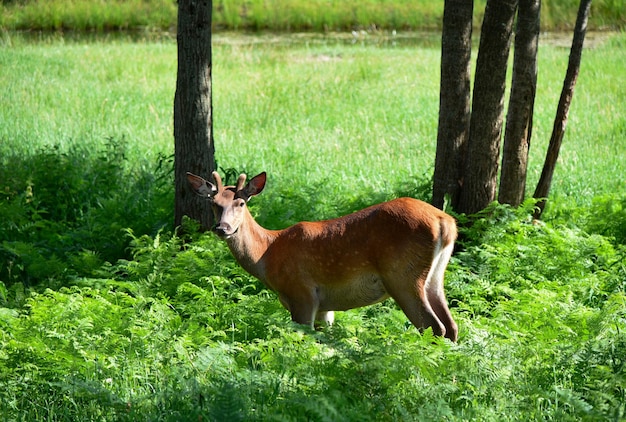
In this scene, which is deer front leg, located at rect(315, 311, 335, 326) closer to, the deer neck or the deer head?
the deer neck

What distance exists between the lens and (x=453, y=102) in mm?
8711

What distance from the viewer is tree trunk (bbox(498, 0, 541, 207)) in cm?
849

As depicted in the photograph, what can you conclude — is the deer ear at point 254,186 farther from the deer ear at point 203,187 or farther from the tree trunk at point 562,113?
the tree trunk at point 562,113

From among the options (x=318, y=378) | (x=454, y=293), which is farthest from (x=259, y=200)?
(x=318, y=378)

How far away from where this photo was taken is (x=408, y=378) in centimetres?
516

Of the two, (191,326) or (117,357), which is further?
(191,326)

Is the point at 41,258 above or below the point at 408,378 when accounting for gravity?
below

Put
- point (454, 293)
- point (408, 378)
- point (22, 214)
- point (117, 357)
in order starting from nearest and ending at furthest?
point (408, 378)
point (117, 357)
point (454, 293)
point (22, 214)

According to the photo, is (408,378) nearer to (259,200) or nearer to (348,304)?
(348,304)

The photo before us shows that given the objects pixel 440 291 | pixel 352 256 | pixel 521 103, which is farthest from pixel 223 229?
pixel 521 103

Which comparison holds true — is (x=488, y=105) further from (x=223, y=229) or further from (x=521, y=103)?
(x=223, y=229)

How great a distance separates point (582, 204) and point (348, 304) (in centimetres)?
440

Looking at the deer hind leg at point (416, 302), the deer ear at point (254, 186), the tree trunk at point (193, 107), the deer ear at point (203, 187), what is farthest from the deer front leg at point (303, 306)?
the tree trunk at point (193, 107)

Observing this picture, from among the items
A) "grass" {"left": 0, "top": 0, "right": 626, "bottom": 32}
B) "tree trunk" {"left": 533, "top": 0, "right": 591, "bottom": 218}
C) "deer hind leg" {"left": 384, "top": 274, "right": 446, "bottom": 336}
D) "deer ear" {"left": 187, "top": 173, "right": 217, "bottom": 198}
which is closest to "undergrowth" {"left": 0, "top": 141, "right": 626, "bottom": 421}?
"deer hind leg" {"left": 384, "top": 274, "right": 446, "bottom": 336}
